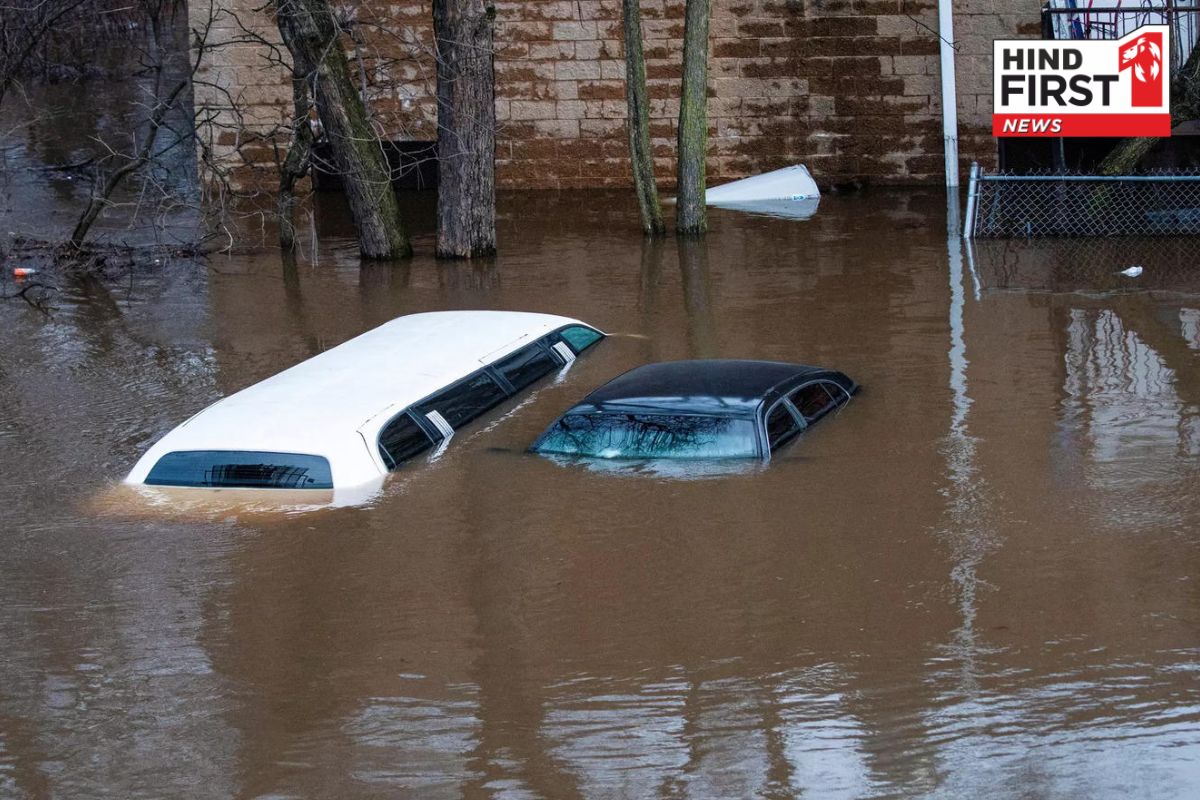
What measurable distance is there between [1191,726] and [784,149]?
666 inches

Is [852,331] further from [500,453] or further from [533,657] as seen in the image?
[533,657]

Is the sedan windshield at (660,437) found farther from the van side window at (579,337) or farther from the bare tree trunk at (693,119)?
the bare tree trunk at (693,119)

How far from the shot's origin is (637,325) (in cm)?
1415

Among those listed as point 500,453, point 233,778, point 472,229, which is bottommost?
point 233,778

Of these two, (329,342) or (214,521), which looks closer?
(214,521)

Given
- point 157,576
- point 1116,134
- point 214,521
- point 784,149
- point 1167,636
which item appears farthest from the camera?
point 784,149

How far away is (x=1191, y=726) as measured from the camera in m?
6.13

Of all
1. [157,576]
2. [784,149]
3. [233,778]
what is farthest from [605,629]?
[784,149]

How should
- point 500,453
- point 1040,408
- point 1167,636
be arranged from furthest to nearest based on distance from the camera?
point 1040,408, point 500,453, point 1167,636

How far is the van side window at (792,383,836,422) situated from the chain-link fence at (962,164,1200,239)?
7.14 m

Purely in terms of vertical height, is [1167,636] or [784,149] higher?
[784,149]

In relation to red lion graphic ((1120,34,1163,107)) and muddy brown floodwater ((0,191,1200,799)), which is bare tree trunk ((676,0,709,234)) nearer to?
red lion graphic ((1120,34,1163,107))

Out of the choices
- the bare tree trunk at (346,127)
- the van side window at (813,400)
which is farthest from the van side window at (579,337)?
the bare tree trunk at (346,127)

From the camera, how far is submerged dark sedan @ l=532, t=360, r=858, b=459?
9.30 metres
